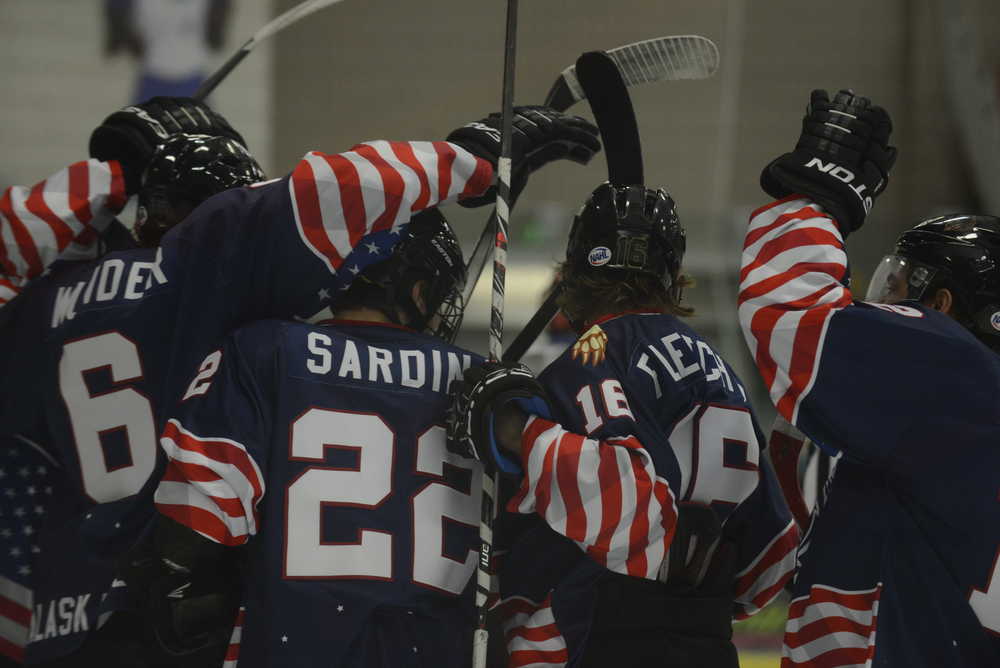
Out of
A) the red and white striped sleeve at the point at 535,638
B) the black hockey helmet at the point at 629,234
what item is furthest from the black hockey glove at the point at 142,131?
the red and white striped sleeve at the point at 535,638

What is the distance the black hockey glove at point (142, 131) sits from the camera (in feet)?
7.49

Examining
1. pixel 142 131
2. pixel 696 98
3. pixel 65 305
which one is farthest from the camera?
pixel 696 98

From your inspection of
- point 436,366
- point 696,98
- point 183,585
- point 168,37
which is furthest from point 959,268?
point 168,37

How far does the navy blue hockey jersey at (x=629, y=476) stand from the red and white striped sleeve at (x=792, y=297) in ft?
0.67

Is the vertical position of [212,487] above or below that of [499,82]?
below

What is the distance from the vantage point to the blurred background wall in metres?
6.38

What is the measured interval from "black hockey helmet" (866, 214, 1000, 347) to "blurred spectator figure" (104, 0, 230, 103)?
570cm

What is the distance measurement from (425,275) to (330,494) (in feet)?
1.38

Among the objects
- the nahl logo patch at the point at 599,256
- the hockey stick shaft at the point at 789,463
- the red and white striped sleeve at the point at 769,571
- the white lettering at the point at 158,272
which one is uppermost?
the nahl logo patch at the point at 599,256

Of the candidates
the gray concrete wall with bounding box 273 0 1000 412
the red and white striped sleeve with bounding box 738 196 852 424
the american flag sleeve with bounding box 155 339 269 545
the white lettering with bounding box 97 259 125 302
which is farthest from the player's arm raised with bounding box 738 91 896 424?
the gray concrete wall with bounding box 273 0 1000 412

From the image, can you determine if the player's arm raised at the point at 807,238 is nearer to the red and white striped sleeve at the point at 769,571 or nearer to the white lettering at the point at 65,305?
the red and white striped sleeve at the point at 769,571

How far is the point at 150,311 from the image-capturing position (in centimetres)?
196

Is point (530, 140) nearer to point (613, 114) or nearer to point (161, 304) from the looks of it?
point (613, 114)

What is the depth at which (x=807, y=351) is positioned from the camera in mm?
1568
